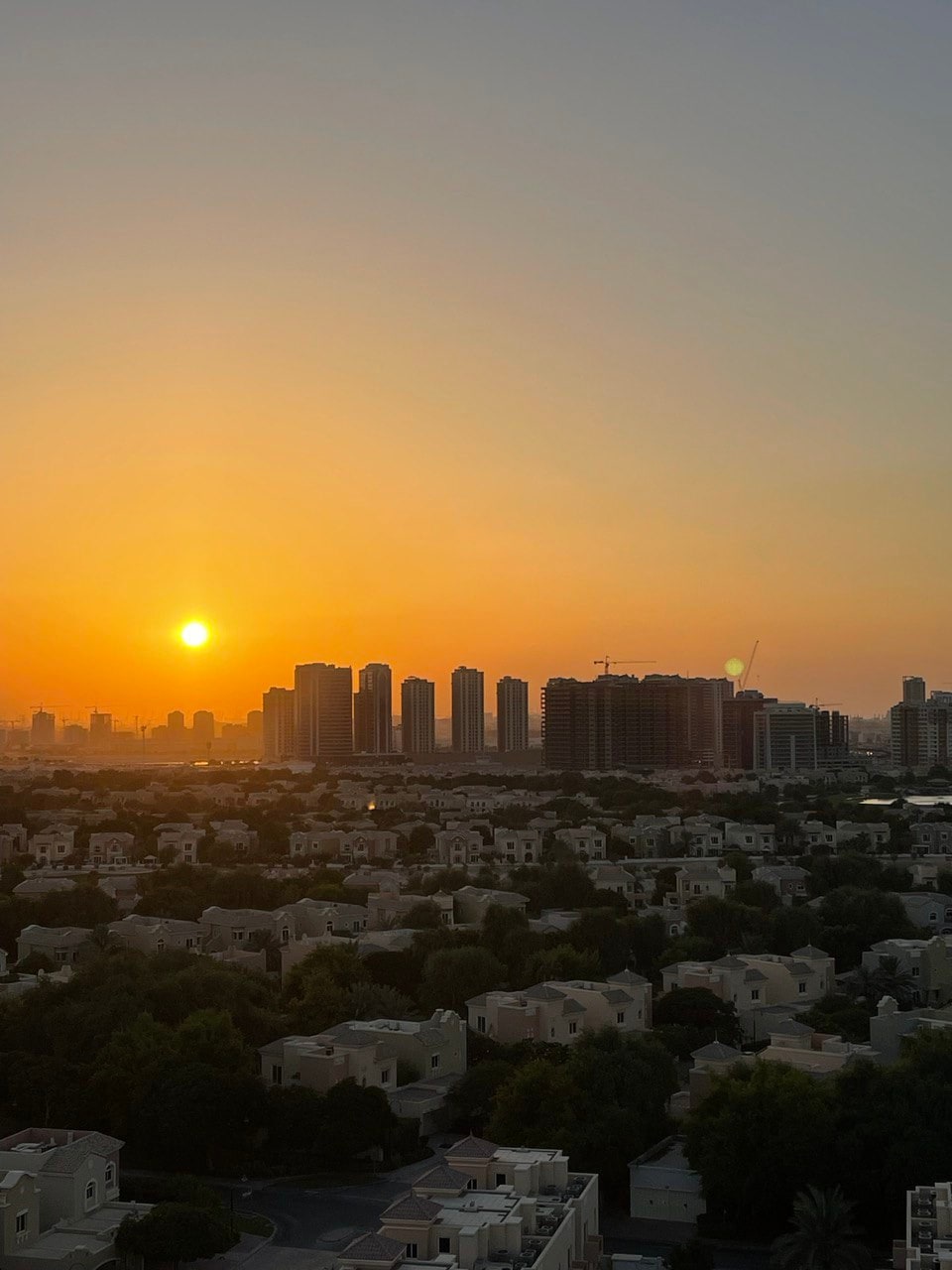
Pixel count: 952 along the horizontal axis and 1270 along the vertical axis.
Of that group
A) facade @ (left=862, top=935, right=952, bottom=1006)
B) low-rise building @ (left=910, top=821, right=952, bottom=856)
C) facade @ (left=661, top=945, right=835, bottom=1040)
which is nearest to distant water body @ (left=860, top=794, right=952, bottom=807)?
low-rise building @ (left=910, top=821, right=952, bottom=856)

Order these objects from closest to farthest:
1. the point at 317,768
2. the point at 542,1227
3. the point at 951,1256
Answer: the point at 951,1256 < the point at 542,1227 < the point at 317,768

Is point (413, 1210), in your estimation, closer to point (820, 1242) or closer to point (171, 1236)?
point (171, 1236)

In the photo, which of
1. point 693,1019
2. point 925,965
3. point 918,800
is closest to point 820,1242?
point 693,1019

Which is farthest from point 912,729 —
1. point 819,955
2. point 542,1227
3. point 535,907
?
point 542,1227

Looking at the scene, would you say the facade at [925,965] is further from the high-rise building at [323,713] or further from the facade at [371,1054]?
the high-rise building at [323,713]

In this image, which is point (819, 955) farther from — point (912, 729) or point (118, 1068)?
point (912, 729)

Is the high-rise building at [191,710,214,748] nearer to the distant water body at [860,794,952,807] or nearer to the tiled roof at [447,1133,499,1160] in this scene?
the distant water body at [860,794,952,807]
